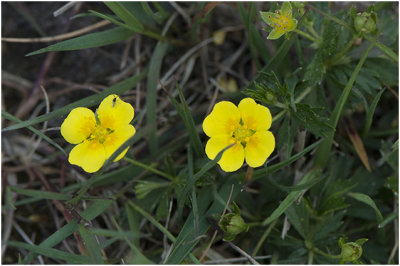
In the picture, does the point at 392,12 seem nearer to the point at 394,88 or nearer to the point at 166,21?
the point at 394,88

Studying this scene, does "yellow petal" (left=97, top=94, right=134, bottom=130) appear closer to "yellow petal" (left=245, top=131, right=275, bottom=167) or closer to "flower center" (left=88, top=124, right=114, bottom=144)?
"flower center" (left=88, top=124, right=114, bottom=144)

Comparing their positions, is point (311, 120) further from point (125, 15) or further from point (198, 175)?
point (125, 15)

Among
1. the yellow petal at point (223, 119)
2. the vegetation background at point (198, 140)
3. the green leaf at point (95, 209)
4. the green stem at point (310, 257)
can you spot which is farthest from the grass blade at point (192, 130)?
the green stem at point (310, 257)

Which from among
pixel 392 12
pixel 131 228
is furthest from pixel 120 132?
pixel 392 12

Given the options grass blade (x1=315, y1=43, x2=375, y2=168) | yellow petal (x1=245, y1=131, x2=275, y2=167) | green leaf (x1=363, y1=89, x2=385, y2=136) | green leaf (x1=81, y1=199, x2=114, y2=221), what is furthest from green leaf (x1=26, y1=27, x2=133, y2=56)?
green leaf (x1=363, y1=89, x2=385, y2=136)

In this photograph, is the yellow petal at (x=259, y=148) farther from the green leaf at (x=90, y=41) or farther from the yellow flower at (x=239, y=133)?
the green leaf at (x=90, y=41)
